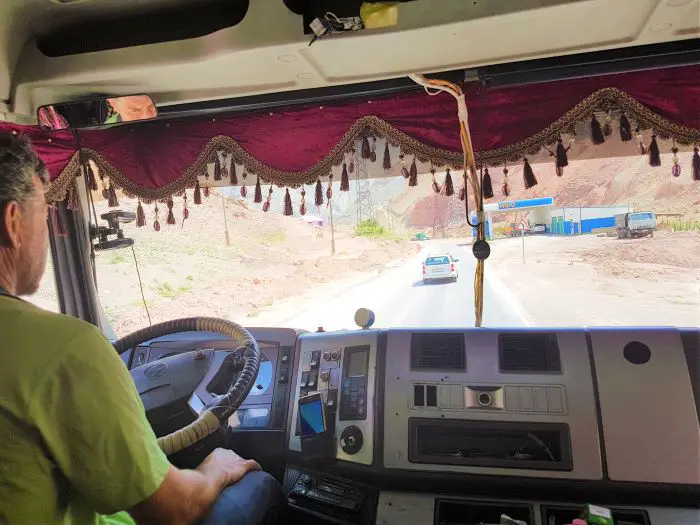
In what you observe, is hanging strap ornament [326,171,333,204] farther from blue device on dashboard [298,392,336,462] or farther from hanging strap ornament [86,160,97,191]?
hanging strap ornament [86,160,97,191]

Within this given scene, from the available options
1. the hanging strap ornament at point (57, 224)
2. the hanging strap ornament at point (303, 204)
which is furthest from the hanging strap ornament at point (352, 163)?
the hanging strap ornament at point (57, 224)

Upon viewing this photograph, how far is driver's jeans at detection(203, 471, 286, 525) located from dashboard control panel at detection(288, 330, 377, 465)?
1.02 feet

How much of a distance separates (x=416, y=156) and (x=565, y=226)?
0.69 metres

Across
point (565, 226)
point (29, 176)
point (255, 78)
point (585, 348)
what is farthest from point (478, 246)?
point (29, 176)

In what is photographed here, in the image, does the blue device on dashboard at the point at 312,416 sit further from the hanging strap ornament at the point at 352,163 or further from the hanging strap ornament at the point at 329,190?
the hanging strap ornament at the point at 352,163

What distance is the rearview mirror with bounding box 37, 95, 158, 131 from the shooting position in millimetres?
1928

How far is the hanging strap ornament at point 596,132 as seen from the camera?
1806 millimetres

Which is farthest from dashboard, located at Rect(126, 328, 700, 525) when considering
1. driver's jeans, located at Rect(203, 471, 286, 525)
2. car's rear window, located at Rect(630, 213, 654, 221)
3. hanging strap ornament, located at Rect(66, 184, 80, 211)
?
hanging strap ornament, located at Rect(66, 184, 80, 211)

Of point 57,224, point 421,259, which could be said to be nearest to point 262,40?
point 421,259

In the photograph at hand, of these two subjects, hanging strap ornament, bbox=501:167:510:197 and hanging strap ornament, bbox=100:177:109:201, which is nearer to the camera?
hanging strap ornament, bbox=501:167:510:197

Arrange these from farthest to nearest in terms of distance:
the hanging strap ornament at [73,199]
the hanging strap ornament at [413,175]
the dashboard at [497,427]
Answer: the hanging strap ornament at [73,199] → the hanging strap ornament at [413,175] → the dashboard at [497,427]

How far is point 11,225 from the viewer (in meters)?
1.06

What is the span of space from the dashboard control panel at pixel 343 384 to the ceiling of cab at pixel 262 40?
107 centimetres

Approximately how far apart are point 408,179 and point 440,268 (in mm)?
430
